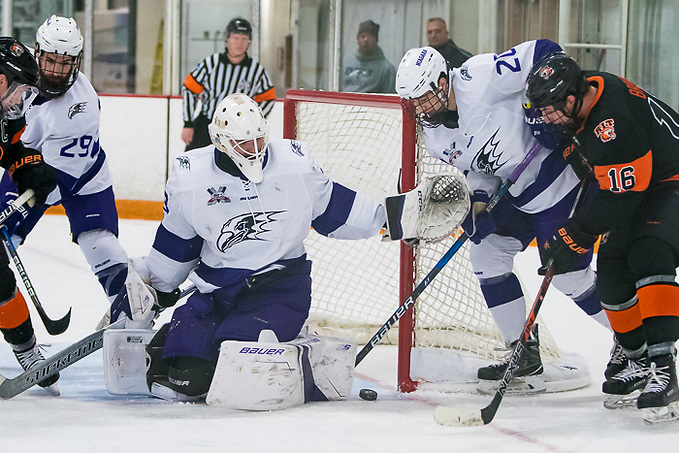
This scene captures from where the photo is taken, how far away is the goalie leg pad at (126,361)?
8.75ft

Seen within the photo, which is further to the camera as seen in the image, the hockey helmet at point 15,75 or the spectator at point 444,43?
the spectator at point 444,43

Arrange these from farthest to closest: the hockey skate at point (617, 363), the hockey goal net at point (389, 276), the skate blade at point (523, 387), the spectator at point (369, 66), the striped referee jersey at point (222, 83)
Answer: the spectator at point (369, 66) < the striped referee jersey at point (222, 83) < the hockey goal net at point (389, 276) < the skate blade at point (523, 387) < the hockey skate at point (617, 363)

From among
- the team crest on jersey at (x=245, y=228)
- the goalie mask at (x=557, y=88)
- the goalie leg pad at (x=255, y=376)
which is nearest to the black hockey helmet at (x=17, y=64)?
the team crest on jersey at (x=245, y=228)

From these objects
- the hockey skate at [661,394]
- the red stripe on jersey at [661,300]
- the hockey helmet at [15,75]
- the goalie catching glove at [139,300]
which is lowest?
the hockey skate at [661,394]

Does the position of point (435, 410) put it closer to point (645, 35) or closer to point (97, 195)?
point (97, 195)

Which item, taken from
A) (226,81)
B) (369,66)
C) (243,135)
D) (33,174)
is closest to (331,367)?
(243,135)

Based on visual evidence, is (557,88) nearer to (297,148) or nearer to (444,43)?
(297,148)

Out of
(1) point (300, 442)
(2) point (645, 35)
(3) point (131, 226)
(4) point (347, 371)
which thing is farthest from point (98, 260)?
(2) point (645, 35)

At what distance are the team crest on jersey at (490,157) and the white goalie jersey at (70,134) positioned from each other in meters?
1.24

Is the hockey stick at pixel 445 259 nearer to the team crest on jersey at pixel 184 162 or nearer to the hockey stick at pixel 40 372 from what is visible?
the team crest on jersey at pixel 184 162

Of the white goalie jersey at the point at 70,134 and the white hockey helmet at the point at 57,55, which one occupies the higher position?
the white hockey helmet at the point at 57,55

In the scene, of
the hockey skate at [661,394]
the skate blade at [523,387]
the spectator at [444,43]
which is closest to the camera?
the hockey skate at [661,394]

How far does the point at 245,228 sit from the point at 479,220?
2.14 feet

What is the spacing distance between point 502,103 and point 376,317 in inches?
49.3
